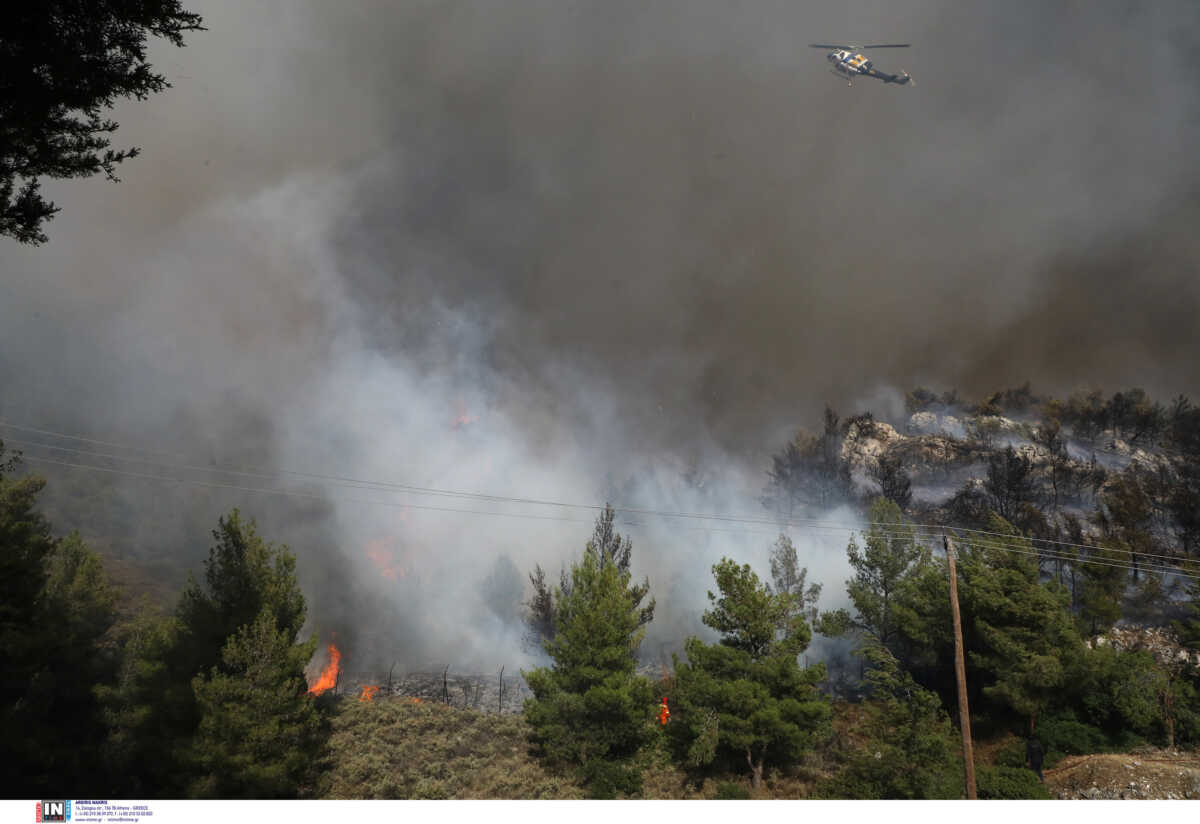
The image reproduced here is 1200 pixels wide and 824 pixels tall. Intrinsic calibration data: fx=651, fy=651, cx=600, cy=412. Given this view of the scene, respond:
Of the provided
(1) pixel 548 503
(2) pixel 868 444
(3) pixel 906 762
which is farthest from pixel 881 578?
(1) pixel 548 503

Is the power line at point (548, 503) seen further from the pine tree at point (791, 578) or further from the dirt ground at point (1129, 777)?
the dirt ground at point (1129, 777)

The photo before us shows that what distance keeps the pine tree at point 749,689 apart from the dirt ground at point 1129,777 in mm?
7069

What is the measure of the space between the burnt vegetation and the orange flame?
67 centimetres

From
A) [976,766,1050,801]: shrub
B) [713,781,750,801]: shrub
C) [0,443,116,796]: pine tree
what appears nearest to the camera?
[0,443,116,796]: pine tree

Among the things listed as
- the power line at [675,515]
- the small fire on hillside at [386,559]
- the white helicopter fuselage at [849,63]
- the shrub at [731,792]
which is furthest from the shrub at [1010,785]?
the small fire on hillside at [386,559]

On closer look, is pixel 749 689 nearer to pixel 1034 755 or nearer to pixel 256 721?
pixel 1034 755

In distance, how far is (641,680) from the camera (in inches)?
687

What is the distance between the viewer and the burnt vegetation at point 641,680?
1494 cm

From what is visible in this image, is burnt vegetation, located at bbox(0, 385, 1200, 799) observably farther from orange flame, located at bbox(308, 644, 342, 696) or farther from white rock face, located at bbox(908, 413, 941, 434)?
white rock face, located at bbox(908, 413, 941, 434)

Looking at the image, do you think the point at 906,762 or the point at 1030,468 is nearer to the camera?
the point at 906,762

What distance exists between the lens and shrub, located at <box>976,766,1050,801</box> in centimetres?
1692

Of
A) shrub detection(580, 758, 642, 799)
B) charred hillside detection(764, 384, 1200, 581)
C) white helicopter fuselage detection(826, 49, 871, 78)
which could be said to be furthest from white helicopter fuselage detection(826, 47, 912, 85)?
shrub detection(580, 758, 642, 799)

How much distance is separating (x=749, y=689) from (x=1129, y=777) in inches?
402
